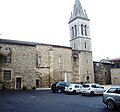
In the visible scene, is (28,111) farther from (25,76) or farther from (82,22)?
(82,22)

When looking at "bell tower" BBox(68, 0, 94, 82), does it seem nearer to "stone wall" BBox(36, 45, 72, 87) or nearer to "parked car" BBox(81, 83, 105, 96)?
"stone wall" BBox(36, 45, 72, 87)

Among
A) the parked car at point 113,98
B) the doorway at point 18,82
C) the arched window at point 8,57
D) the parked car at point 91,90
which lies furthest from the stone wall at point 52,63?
the parked car at point 113,98

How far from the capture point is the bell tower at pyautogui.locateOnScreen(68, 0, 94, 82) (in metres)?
44.1

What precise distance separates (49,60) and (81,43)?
12.2m

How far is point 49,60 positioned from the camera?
38.9 m

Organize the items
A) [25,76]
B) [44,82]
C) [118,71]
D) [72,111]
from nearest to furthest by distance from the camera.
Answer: [72,111] → [25,76] → [44,82] → [118,71]

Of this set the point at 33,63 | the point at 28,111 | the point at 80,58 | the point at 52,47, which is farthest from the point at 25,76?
the point at 28,111

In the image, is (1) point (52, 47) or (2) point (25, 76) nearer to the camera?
(2) point (25, 76)

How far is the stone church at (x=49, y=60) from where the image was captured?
32.2m

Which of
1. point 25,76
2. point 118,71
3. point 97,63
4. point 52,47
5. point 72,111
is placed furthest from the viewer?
point 97,63

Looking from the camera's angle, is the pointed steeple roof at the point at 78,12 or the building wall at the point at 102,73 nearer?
the building wall at the point at 102,73

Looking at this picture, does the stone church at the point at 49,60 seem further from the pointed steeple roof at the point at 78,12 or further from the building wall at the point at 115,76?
the building wall at the point at 115,76

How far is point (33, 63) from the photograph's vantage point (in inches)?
1342

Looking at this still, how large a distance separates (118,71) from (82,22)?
16301mm
